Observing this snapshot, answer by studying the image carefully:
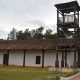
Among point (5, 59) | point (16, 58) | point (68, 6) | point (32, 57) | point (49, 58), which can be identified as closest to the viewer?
point (68, 6)

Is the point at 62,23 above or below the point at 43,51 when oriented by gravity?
above

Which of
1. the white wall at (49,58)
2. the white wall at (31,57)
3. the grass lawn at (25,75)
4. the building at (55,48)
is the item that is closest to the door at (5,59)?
the building at (55,48)

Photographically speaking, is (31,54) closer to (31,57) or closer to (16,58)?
(31,57)

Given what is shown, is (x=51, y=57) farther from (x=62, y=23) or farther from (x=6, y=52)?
(x=6, y=52)

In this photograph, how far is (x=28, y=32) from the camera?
→ 6178 centimetres

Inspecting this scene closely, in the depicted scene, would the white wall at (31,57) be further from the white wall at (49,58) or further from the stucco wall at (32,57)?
the white wall at (49,58)

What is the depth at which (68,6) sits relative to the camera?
30219 millimetres

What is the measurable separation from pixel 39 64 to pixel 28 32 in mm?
28463

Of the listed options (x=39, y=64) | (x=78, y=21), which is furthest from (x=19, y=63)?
(x=78, y=21)

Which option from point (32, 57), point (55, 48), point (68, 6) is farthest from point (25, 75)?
point (32, 57)

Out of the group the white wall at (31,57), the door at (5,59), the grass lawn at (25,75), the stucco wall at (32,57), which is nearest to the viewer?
the grass lawn at (25,75)

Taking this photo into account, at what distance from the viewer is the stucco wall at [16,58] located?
35531mm

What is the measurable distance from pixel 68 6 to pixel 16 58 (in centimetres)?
1137

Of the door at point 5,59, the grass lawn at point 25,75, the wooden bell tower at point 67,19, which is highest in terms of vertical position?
the wooden bell tower at point 67,19
